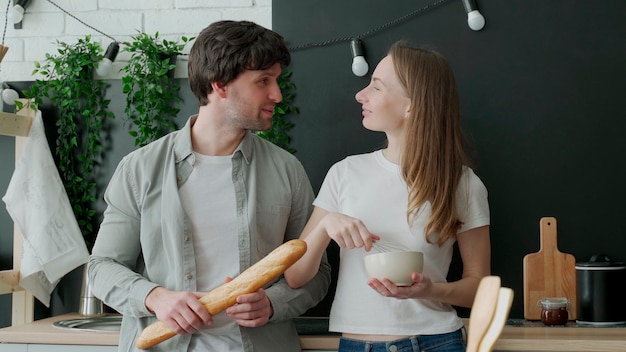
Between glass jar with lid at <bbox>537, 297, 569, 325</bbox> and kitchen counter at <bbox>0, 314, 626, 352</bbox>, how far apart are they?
0.08 ft

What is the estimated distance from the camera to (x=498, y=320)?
669 millimetres

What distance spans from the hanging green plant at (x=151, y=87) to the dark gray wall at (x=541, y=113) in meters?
0.62

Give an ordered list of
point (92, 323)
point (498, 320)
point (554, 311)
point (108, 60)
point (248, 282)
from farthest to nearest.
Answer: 1. point (108, 60)
2. point (92, 323)
3. point (554, 311)
4. point (248, 282)
5. point (498, 320)

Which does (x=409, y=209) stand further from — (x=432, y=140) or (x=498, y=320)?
(x=498, y=320)

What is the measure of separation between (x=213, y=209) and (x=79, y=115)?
100 cm

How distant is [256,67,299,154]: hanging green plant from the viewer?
2488 mm

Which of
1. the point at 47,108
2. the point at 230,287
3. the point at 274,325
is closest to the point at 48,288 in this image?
the point at 47,108

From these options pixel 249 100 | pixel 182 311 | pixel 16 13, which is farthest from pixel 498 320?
pixel 16 13

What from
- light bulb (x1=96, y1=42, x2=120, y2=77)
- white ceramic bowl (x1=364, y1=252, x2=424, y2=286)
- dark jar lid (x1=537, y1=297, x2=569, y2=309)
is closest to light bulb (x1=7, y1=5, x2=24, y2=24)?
Answer: light bulb (x1=96, y1=42, x2=120, y2=77)

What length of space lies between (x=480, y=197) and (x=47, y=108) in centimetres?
151

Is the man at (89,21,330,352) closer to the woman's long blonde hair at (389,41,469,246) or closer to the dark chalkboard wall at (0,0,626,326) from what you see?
the woman's long blonde hair at (389,41,469,246)

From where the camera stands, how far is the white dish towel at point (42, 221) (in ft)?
8.20

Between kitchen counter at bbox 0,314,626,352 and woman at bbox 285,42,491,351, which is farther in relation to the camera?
kitchen counter at bbox 0,314,626,352

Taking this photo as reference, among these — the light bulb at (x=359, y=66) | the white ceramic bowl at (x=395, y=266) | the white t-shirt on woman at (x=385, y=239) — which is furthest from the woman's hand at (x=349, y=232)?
the light bulb at (x=359, y=66)
